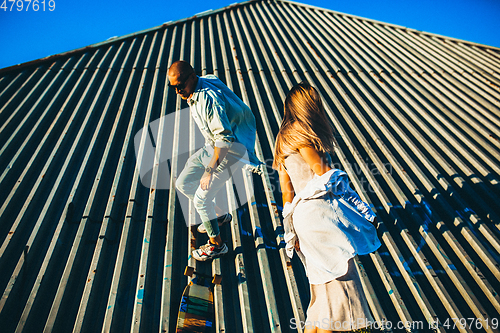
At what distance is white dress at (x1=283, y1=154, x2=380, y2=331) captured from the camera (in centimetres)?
122

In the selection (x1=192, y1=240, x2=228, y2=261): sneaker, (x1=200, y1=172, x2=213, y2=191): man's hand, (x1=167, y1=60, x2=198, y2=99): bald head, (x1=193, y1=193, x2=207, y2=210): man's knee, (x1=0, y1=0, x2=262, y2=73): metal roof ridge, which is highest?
(x1=0, y1=0, x2=262, y2=73): metal roof ridge

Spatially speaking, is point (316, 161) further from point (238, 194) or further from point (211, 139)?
point (238, 194)

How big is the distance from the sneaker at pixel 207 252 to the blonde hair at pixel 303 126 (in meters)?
0.95

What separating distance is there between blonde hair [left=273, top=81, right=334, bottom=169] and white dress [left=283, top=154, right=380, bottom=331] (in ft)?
0.34

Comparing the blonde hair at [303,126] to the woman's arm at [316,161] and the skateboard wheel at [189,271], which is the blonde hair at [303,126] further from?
the skateboard wheel at [189,271]

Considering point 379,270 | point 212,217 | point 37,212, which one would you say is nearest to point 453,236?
point 379,270

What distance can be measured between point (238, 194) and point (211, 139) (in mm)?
835

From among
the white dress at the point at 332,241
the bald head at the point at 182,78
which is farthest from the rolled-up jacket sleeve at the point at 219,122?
the white dress at the point at 332,241

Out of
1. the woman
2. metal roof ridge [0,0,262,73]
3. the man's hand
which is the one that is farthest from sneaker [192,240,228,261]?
metal roof ridge [0,0,262,73]

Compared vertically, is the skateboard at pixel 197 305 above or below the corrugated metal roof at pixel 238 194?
below

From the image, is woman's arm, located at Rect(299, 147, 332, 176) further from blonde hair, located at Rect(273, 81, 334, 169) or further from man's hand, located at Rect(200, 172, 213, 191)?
man's hand, located at Rect(200, 172, 213, 191)

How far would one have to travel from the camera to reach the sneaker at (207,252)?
193 cm

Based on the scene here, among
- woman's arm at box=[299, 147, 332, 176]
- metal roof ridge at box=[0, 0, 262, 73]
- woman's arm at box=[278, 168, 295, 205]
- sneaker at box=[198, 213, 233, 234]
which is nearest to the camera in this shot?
woman's arm at box=[299, 147, 332, 176]

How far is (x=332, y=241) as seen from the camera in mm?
1266
